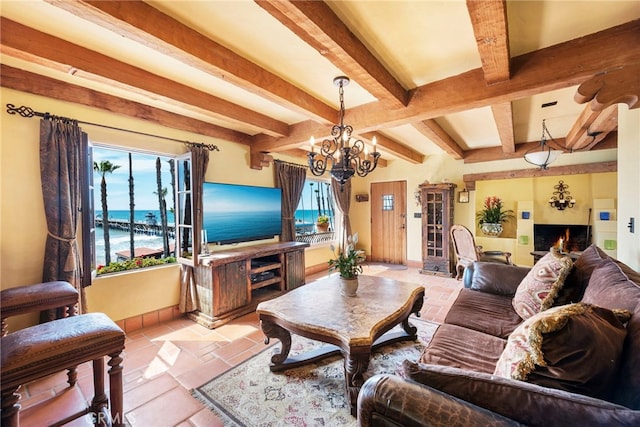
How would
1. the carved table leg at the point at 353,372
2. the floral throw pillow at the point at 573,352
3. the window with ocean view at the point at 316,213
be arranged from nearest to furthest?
the floral throw pillow at the point at 573,352
the carved table leg at the point at 353,372
the window with ocean view at the point at 316,213

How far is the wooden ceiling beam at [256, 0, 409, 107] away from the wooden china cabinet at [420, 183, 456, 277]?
3.29m

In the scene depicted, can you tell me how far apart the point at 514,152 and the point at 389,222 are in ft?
8.46

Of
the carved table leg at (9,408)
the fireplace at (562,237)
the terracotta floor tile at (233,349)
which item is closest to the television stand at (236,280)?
the terracotta floor tile at (233,349)

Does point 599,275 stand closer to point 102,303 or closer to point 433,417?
point 433,417

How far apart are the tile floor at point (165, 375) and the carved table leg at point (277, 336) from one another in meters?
0.37

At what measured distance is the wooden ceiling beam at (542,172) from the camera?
12.9ft

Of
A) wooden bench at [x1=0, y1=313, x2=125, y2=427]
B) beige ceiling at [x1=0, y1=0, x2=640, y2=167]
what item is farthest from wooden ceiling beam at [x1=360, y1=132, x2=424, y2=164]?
wooden bench at [x1=0, y1=313, x2=125, y2=427]

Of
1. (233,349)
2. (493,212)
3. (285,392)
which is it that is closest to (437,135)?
(493,212)

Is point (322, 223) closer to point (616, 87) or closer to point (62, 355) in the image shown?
point (616, 87)

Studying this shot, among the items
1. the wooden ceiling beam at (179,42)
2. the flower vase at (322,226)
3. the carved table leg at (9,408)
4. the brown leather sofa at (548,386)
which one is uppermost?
the wooden ceiling beam at (179,42)

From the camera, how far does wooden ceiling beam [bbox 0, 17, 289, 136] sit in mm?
1546

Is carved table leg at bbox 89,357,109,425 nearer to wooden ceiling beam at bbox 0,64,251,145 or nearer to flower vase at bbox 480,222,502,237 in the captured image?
wooden ceiling beam at bbox 0,64,251,145

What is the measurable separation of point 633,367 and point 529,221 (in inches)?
192

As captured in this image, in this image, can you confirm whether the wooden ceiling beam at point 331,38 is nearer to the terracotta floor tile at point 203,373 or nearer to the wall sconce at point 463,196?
the terracotta floor tile at point 203,373
